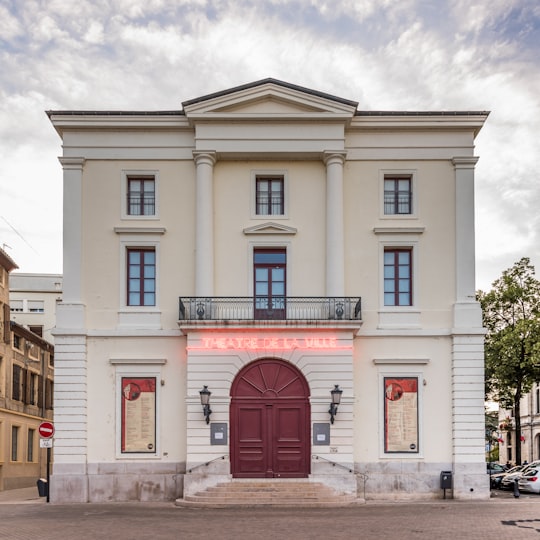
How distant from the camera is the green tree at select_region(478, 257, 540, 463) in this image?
4478 centimetres

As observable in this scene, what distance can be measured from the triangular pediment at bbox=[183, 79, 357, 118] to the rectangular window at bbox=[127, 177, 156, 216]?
115 inches

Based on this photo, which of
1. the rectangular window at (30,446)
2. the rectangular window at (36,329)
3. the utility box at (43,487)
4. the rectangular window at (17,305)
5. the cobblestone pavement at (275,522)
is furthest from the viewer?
the rectangular window at (17,305)

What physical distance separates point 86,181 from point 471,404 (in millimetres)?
15605

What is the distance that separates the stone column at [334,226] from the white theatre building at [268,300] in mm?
74

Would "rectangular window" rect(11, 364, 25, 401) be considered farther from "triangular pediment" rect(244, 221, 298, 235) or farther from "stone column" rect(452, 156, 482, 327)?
"stone column" rect(452, 156, 482, 327)

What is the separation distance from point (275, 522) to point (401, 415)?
806 cm

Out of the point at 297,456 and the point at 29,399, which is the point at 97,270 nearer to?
the point at 297,456

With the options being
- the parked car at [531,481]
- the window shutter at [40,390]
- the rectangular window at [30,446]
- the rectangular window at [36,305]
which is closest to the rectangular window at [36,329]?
the rectangular window at [36,305]

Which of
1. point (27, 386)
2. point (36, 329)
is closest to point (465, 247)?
point (27, 386)

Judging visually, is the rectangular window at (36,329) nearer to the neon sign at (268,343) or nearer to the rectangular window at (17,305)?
the rectangular window at (17,305)

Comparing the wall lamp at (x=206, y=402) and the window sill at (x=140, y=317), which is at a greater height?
the window sill at (x=140, y=317)

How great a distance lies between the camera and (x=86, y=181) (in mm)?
29344

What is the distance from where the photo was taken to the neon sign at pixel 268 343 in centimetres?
2772

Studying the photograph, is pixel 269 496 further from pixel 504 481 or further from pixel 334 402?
pixel 504 481
